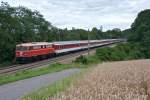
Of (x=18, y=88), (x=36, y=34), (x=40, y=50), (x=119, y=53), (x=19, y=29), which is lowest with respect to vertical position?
(x=119, y=53)

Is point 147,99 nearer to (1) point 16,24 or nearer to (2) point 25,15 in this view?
(1) point 16,24

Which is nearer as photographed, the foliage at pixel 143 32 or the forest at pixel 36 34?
the forest at pixel 36 34

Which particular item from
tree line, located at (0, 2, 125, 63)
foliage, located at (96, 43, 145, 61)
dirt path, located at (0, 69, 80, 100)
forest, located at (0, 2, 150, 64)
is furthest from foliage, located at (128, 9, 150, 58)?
dirt path, located at (0, 69, 80, 100)

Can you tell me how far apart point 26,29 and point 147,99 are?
64297mm

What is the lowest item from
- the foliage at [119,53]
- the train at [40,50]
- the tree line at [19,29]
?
the foliage at [119,53]

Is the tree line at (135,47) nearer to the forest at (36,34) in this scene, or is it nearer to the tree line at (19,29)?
the forest at (36,34)

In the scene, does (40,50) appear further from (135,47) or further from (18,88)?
(135,47)

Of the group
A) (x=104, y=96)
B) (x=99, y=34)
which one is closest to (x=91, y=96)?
(x=104, y=96)

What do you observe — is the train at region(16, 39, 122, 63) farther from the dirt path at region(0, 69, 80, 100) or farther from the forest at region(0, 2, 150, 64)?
the dirt path at region(0, 69, 80, 100)

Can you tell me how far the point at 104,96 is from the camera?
10.2 metres

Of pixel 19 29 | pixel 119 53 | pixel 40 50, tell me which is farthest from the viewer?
pixel 119 53

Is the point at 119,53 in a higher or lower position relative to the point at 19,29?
lower

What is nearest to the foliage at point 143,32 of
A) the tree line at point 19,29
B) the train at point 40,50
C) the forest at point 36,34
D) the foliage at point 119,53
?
the forest at point 36,34

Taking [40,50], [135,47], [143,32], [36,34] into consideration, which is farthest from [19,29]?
[143,32]
